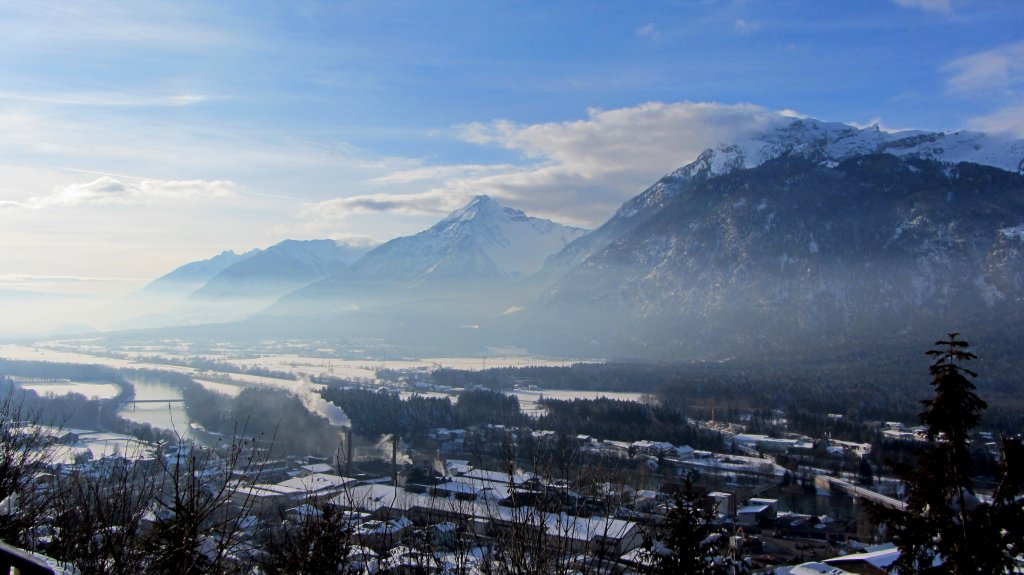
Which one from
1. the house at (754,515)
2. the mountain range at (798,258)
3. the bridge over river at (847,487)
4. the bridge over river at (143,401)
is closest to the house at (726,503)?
the house at (754,515)

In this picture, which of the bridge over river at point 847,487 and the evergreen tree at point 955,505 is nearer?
the evergreen tree at point 955,505

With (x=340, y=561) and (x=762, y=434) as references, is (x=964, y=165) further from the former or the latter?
(x=340, y=561)

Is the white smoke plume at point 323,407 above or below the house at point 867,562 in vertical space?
below

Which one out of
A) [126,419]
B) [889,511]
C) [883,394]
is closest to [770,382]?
[883,394]

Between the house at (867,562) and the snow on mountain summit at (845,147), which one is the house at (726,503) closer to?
the house at (867,562)

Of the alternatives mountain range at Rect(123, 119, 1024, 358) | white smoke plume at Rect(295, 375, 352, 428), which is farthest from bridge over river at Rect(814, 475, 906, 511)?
mountain range at Rect(123, 119, 1024, 358)

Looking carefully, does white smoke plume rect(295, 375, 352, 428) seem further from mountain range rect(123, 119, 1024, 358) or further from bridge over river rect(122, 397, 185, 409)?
mountain range rect(123, 119, 1024, 358)

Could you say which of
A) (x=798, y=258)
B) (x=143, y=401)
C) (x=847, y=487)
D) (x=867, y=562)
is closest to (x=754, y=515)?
(x=847, y=487)
